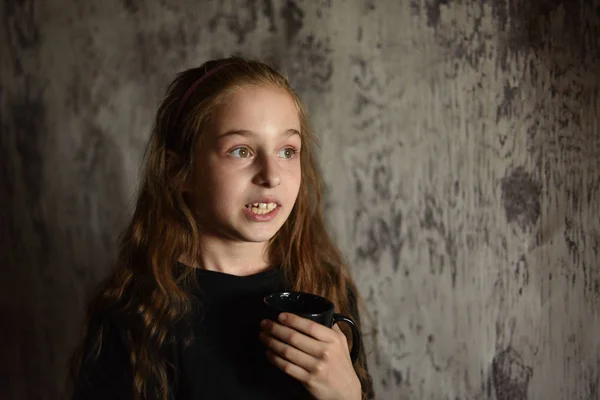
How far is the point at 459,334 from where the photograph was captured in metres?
1.33

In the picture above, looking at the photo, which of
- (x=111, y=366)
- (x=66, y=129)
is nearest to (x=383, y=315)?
(x=111, y=366)

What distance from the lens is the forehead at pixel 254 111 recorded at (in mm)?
929

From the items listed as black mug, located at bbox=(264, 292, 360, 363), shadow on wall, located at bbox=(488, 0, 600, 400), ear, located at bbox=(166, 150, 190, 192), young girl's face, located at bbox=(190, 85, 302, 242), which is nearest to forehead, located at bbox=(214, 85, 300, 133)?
young girl's face, located at bbox=(190, 85, 302, 242)

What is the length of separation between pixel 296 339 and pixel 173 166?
1.21 ft

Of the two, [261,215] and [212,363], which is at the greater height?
[261,215]

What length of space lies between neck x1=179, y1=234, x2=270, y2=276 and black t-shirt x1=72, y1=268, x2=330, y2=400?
5 centimetres

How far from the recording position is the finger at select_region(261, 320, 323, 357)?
85cm

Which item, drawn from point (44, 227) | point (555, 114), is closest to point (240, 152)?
point (44, 227)

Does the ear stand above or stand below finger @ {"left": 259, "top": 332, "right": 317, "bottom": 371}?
above

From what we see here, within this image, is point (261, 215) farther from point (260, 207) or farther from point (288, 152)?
point (288, 152)

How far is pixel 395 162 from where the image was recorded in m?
1.30

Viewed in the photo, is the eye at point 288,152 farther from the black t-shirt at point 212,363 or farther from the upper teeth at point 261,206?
the black t-shirt at point 212,363

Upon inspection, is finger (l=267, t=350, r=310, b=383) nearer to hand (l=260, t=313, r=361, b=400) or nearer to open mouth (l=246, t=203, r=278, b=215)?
hand (l=260, t=313, r=361, b=400)

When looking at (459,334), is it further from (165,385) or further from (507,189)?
(165,385)
